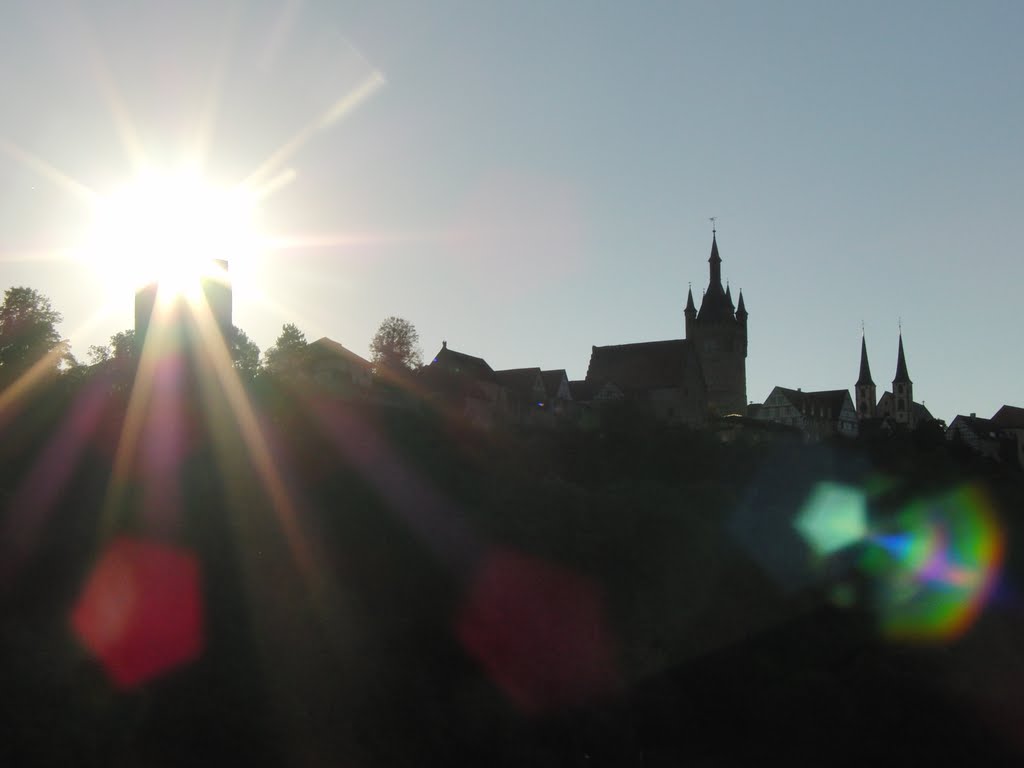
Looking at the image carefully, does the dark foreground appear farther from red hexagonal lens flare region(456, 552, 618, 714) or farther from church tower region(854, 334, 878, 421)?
church tower region(854, 334, 878, 421)

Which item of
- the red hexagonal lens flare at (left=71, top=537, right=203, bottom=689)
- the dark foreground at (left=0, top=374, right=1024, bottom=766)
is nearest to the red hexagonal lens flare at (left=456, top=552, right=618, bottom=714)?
the dark foreground at (left=0, top=374, right=1024, bottom=766)

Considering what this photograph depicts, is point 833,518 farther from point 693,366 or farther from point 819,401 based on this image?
point 819,401

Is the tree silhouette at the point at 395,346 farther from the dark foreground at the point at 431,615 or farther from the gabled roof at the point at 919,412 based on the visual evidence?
the gabled roof at the point at 919,412

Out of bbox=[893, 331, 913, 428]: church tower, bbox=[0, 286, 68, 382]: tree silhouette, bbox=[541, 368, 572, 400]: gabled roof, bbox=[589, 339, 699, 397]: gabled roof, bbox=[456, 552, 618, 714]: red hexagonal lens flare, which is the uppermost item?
bbox=[893, 331, 913, 428]: church tower

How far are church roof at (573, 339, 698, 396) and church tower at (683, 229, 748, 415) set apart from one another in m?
8.45

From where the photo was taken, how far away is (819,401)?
89625 mm

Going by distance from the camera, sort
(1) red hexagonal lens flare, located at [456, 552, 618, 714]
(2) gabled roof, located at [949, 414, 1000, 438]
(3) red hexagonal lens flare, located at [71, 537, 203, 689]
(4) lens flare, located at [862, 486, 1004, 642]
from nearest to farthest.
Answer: (3) red hexagonal lens flare, located at [71, 537, 203, 689] → (1) red hexagonal lens flare, located at [456, 552, 618, 714] → (4) lens flare, located at [862, 486, 1004, 642] → (2) gabled roof, located at [949, 414, 1000, 438]

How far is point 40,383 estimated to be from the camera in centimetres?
3247

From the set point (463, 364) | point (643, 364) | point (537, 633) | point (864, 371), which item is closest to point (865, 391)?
point (864, 371)

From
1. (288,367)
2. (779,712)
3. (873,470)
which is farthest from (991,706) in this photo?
(288,367)

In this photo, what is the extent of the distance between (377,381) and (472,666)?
19.9m

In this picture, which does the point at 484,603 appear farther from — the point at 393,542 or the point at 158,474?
the point at 158,474

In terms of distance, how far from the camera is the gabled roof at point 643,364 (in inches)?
2677

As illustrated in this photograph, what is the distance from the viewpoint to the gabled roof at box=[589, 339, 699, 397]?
68.0 metres
